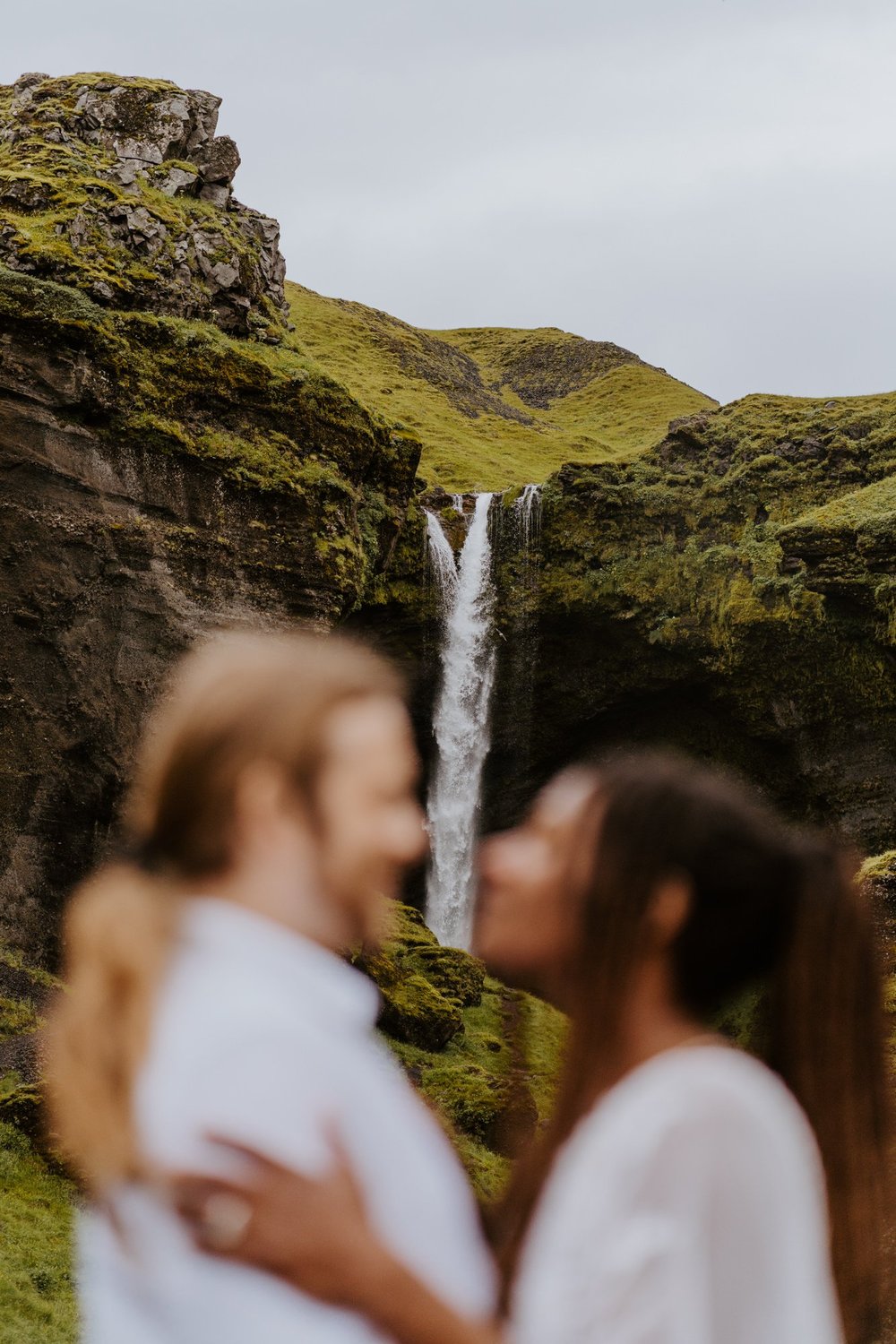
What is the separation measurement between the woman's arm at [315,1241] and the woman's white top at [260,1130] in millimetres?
24

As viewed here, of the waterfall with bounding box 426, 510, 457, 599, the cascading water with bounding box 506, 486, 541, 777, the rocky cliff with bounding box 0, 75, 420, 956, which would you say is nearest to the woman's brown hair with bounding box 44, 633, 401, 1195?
the rocky cliff with bounding box 0, 75, 420, 956

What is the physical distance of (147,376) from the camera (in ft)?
57.5

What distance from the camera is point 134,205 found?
19109mm

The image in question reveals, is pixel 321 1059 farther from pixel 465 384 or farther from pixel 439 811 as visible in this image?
pixel 465 384

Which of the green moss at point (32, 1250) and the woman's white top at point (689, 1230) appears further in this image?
the green moss at point (32, 1250)

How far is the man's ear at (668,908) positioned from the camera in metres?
1.54

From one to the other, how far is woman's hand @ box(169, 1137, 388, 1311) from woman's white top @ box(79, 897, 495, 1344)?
21 millimetres

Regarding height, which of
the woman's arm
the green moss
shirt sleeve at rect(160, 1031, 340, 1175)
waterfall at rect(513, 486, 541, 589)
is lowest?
the green moss

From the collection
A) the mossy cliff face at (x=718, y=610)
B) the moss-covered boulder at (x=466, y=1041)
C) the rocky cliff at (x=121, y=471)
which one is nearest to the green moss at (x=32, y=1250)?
the moss-covered boulder at (x=466, y=1041)

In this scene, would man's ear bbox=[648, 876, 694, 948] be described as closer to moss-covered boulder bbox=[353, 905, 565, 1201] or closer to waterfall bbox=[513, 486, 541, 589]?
moss-covered boulder bbox=[353, 905, 565, 1201]

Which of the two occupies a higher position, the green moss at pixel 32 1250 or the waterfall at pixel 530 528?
the waterfall at pixel 530 528

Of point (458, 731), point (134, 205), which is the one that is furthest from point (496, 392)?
point (134, 205)

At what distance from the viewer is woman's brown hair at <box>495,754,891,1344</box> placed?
1.56 m

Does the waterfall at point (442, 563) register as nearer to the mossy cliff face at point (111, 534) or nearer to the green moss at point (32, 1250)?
the mossy cliff face at point (111, 534)
